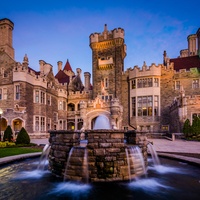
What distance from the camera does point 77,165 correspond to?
6.34m

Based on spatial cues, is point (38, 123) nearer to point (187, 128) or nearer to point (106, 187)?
point (187, 128)

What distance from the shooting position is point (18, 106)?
25.4 m

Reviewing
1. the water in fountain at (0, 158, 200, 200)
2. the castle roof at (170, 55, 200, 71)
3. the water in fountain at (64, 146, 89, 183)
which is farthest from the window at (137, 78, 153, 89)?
the water in fountain at (64, 146, 89, 183)

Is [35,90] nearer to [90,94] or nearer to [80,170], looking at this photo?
[90,94]

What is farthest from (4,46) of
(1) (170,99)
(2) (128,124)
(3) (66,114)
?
(1) (170,99)

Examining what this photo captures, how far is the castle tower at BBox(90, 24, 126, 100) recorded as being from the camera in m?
32.0

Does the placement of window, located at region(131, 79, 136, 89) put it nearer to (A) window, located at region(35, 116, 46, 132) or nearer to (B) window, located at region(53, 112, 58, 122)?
(B) window, located at region(53, 112, 58, 122)

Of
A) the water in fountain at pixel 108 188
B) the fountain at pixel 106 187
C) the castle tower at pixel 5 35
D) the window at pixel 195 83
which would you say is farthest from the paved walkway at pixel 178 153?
the castle tower at pixel 5 35

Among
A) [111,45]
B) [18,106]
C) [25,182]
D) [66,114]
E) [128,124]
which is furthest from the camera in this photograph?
[66,114]

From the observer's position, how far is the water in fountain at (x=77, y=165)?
20.6 feet

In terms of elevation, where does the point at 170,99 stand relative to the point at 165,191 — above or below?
above

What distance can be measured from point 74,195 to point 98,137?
6.71 ft

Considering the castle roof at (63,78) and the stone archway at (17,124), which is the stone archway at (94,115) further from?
the castle roof at (63,78)

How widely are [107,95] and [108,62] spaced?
20.6ft
